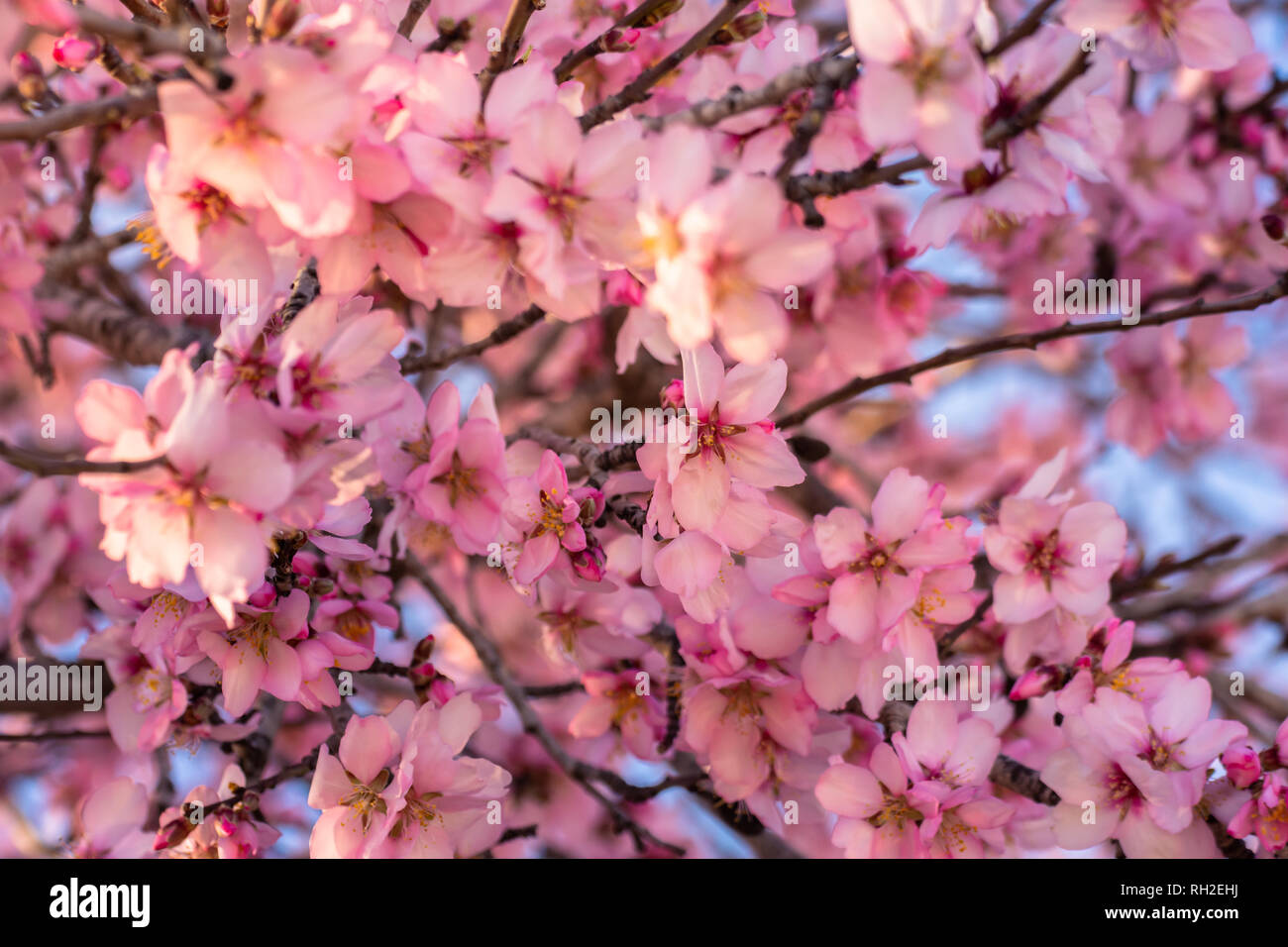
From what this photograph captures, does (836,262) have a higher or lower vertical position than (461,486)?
higher

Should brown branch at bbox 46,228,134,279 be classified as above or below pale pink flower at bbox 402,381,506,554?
above

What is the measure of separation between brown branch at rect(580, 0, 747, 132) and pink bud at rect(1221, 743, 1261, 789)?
134cm

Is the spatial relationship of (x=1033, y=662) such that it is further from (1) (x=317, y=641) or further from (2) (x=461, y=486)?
(1) (x=317, y=641)

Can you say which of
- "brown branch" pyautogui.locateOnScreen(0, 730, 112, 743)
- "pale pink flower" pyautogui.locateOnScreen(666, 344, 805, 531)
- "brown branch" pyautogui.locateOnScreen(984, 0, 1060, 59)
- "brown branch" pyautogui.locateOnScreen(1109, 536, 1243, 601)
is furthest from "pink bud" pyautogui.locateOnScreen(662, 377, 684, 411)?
"brown branch" pyautogui.locateOnScreen(0, 730, 112, 743)

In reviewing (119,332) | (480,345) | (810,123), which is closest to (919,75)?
(810,123)

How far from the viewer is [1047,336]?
163 cm

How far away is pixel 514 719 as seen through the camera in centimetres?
313

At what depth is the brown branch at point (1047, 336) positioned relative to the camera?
1561 mm

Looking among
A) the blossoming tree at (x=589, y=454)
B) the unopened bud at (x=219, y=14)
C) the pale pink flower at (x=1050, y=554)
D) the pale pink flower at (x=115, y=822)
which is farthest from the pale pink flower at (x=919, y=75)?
the pale pink flower at (x=115, y=822)

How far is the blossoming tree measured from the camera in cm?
106

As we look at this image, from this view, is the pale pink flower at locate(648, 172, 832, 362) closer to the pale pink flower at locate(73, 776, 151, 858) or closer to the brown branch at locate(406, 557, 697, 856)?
the brown branch at locate(406, 557, 697, 856)

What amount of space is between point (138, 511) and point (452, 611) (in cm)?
80

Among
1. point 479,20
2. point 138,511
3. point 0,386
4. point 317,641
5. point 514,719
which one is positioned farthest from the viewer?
point 0,386
